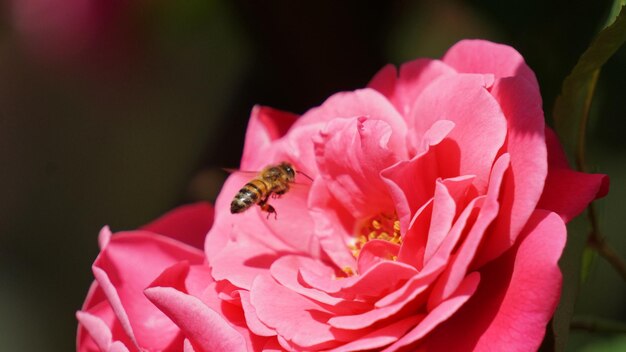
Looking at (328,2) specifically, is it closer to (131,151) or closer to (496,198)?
(131,151)

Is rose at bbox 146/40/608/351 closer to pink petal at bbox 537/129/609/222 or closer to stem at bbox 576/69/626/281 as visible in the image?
pink petal at bbox 537/129/609/222

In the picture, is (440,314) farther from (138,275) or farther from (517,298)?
(138,275)

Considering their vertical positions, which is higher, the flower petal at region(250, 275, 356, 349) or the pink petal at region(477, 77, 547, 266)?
the pink petal at region(477, 77, 547, 266)

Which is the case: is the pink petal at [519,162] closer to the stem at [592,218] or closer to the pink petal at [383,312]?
the pink petal at [383,312]

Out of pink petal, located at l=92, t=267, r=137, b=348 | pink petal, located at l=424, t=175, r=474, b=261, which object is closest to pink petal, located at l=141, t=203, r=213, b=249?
pink petal, located at l=92, t=267, r=137, b=348

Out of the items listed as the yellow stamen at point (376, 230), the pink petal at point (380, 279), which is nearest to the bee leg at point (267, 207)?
the yellow stamen at point (376, 230)

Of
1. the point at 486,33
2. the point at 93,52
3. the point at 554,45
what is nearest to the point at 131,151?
the point at 93,52

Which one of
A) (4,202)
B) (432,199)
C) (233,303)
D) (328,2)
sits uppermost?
(328,2)
